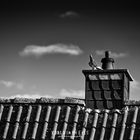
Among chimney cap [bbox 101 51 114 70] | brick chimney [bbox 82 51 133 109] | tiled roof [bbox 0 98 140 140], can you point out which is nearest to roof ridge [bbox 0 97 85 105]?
tiled roof [bbox 0 98 140 140]

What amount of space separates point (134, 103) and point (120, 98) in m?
1.26

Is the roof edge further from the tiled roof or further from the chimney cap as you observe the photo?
the chimney cap

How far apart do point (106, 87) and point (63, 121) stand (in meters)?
1.85

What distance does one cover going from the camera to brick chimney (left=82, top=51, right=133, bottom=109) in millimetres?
6922

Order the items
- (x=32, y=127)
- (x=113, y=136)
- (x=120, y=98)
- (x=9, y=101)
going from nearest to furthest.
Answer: (x=113, y=136) < (x=32, y=127) < (x=9, y=101) < (x=120, y=98)

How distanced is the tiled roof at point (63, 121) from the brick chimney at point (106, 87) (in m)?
1.26

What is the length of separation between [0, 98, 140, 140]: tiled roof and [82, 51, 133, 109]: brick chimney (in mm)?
1261

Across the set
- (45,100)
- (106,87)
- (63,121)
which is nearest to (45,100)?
(45,100)

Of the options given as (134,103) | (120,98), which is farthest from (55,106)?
(120,98)

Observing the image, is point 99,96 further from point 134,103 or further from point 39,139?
point 39,139

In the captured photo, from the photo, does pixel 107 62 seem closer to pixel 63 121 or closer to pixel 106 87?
pixel 106 87

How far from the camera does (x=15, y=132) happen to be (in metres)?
5.67

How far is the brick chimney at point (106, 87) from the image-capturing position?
6922mm

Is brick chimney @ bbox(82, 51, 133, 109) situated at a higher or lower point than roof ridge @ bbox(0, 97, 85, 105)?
higher
